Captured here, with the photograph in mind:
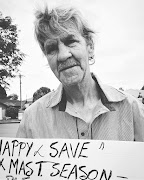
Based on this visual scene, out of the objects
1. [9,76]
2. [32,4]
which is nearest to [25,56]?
[9,76]

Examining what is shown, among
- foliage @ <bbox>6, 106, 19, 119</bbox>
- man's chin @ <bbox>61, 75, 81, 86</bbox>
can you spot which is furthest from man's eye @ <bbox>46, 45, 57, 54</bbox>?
foliage @ <bbox>6, 106, 19, 119</bbox>

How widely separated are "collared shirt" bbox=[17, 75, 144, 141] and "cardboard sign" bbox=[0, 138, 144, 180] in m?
0.04

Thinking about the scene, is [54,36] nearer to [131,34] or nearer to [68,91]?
[68,91]

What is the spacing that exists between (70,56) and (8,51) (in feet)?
1.58

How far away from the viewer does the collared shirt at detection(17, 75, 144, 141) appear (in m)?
1.02

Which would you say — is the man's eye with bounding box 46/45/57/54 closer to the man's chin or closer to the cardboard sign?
the man's chin

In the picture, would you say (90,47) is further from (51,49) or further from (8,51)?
(8,51)

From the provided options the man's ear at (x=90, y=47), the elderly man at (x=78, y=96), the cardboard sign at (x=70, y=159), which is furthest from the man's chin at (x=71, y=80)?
the cardboard sign at (x=70, y=159)

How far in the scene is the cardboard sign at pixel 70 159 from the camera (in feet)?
3.09

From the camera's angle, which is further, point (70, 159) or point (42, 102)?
point (42, 102)

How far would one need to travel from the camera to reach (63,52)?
1041 mm

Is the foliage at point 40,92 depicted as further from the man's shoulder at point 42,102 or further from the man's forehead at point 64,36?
the man's forehead at point 64,36

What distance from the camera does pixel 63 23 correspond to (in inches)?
40.3

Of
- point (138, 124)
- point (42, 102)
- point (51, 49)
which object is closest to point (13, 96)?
point (42, 102)
